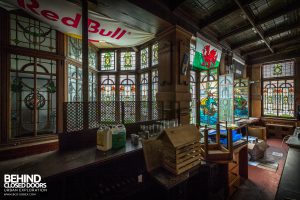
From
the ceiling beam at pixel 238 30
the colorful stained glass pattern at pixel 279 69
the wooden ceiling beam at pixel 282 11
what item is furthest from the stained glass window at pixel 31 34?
the colorful stained glass pattern at pixel 279 69

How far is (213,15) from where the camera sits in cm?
360

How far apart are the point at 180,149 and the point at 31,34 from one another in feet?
16.3

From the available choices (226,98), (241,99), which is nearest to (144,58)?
(226,98)

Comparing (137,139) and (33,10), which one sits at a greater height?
(33,10)

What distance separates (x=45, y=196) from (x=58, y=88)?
353 centimetres

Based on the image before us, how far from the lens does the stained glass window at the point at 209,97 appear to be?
514cm

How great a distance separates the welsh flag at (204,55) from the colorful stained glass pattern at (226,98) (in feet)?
4.47

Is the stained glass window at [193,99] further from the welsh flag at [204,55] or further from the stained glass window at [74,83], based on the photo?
the stained glass window at [74,83]

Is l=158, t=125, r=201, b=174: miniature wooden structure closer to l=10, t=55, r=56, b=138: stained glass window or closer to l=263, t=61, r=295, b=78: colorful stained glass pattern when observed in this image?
l=10, t=55, r=56, b=138: stained glass window

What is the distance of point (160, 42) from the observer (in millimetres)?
3535

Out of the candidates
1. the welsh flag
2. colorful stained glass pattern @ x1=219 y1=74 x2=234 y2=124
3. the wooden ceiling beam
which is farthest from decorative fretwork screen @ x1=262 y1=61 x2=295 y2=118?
the welsh flag

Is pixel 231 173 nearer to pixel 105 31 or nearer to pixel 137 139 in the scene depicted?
pixel 137 139

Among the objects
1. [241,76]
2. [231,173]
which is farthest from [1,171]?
[241,76]

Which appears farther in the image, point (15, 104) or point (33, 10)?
point (15, 104)
